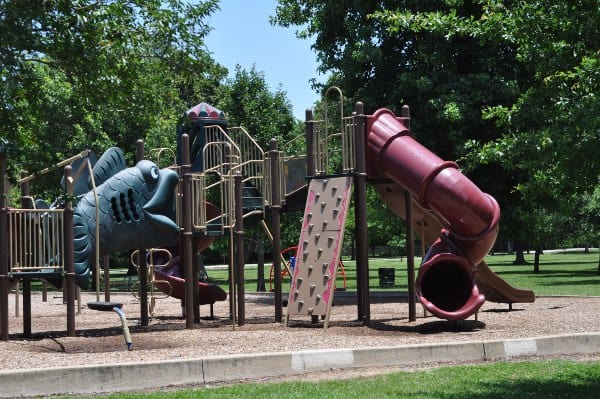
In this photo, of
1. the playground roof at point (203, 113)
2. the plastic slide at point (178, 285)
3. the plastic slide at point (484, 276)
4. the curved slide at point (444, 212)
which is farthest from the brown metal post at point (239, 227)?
the playground roof at point (203, 113)

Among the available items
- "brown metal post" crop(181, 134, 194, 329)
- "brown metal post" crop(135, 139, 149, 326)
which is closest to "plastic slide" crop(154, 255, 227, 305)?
"brown metal post" crop(135, 139, 149, 326)

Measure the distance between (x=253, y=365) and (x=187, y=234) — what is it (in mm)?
6625

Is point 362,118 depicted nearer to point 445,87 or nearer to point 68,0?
point 68,0

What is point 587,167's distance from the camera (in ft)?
30.2

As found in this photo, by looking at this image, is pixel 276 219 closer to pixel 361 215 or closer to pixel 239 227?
pixel 239 227

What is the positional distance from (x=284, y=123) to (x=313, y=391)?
2829 cm

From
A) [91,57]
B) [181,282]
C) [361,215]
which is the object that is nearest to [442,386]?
[91,57]

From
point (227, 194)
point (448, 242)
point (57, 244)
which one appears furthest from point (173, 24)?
point (448, 242)

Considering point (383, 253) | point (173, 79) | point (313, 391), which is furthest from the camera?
point (383, 253)

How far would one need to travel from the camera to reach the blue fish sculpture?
16.0m

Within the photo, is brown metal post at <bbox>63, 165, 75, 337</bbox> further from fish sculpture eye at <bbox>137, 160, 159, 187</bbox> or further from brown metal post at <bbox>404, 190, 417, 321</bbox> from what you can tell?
brown metal post at <bbox>404, 190, 417, 321</bbox>

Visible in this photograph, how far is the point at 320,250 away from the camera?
1611cm

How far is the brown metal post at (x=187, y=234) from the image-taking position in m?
16.4

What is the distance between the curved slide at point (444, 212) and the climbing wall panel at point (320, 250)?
83cm
